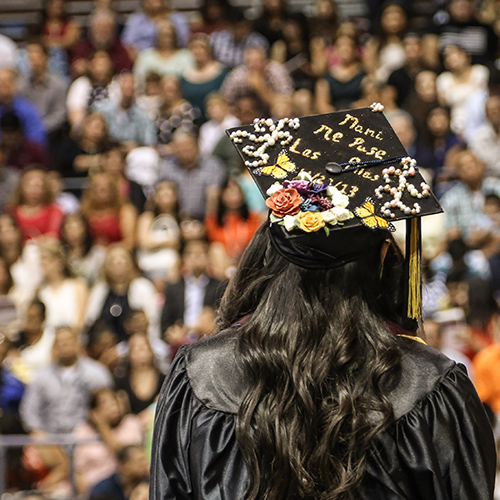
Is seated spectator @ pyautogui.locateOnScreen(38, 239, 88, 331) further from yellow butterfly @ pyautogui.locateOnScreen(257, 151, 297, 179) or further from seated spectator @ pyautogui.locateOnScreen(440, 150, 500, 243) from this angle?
yellow butterfly @ pyautogui.locateOnScreen(257, 151, 297, 179)

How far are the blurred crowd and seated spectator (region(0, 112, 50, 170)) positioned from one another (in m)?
0.01

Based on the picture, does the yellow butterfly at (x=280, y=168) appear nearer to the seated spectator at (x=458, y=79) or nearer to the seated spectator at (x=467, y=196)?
the seated spectator at (x=467, y=196)

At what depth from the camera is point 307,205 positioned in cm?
242

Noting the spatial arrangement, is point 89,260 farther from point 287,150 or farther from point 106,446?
point 287,150

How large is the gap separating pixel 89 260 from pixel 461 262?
300 centimetres

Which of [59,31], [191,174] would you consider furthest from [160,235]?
[59,31]

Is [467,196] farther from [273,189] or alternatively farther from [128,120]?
[273,189]

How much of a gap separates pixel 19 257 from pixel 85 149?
165 centimetres

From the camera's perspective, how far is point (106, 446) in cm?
624

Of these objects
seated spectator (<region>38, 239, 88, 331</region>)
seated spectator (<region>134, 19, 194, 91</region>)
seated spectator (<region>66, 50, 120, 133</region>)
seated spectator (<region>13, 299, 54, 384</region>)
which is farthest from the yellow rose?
seated spectator (<region>134, 19, 194, 91</region>)

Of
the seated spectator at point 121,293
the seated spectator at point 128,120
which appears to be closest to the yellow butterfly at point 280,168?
the seated spectator at point 121,293

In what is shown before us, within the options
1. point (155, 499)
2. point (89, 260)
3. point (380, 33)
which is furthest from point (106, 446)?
point (380, 33)

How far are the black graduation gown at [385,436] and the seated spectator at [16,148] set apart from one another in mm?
7543

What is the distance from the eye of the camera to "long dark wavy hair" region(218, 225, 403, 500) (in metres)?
2.32
